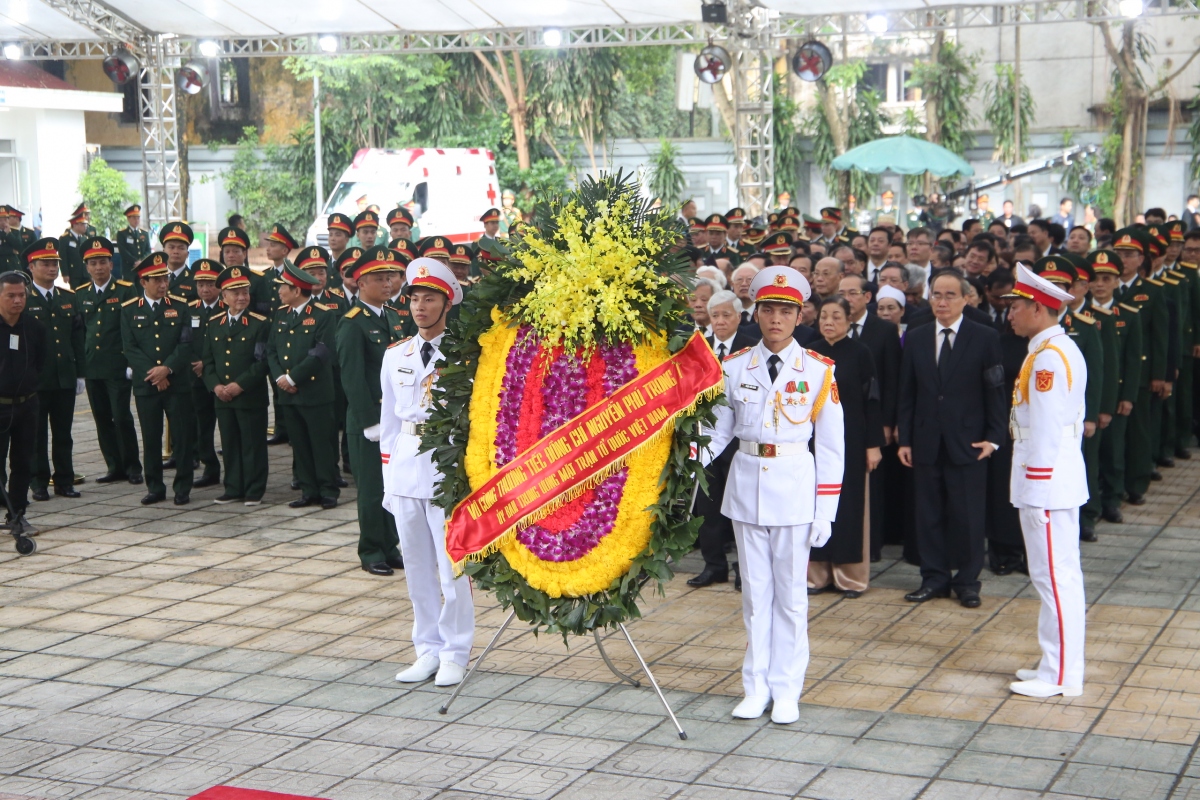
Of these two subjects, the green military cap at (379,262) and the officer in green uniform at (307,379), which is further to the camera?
the officer in green uniform at (307,379)

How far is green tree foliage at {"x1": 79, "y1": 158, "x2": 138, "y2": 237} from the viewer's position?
27719mm

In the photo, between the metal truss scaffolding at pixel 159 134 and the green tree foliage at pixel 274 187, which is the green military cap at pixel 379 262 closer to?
the metal truss scaffolding at pixel 159 134

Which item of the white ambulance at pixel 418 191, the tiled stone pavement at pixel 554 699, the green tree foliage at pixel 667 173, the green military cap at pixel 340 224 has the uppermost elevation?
the green tree foliage at pixel 667 173

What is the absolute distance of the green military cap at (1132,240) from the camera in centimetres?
1009

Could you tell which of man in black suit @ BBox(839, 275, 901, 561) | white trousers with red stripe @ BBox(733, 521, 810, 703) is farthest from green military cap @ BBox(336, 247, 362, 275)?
white trousers with red stripe @ BBox(733, 521, 810, 703)

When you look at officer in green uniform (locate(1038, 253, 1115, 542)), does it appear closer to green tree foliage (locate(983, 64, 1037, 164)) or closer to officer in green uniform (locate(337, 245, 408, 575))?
officer in green uniform (locate(337, 245, 408, 575))

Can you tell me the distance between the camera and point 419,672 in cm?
609

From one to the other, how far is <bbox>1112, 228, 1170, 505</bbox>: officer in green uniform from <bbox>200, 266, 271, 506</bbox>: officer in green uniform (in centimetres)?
640

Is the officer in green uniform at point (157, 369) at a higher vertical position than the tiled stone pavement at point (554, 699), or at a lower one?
higher

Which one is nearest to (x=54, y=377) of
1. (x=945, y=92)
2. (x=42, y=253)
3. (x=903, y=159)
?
(x=42, y=253)

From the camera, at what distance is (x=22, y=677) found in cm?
625

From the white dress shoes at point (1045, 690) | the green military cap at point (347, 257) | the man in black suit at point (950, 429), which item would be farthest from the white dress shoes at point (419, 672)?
the green military cap at point (347, 257)

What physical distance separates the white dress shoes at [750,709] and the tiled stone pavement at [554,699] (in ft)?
0.15

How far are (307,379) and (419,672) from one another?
4.05 metres
